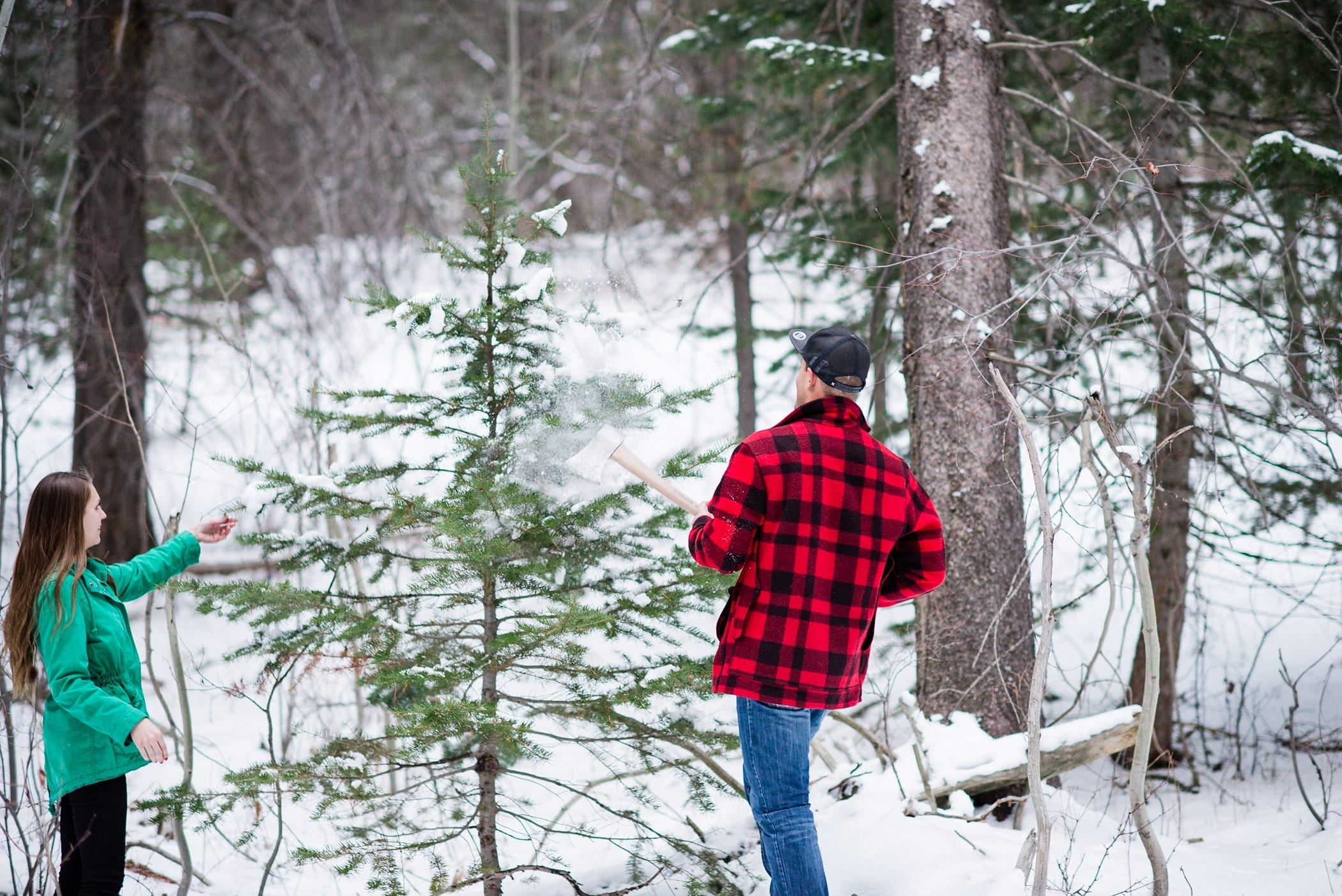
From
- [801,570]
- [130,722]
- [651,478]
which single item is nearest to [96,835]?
[130,722]

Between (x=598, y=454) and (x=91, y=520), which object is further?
(x=91, y=520)

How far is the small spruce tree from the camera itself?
128 inches

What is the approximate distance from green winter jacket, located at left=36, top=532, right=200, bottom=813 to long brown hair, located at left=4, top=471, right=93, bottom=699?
0.12 ft

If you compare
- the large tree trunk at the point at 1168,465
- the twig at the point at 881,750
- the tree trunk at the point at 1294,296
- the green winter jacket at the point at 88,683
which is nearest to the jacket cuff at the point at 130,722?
the green winter jacket at the point at 88,683

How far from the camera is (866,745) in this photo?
7.45m

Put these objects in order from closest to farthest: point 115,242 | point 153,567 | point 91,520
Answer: point 91,520
point 153,567
point 115,242

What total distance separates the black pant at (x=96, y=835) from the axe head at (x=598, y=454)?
71.1 inches

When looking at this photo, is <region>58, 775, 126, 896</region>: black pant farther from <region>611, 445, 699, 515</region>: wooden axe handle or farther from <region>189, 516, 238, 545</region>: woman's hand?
<region>611, 445, 699, 515</region>: wooden axe handle

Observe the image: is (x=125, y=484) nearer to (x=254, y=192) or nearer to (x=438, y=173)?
(x=254, y=192)

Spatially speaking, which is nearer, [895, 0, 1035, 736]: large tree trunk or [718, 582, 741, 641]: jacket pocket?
[718, 582, 741, 641]: jacket pocket

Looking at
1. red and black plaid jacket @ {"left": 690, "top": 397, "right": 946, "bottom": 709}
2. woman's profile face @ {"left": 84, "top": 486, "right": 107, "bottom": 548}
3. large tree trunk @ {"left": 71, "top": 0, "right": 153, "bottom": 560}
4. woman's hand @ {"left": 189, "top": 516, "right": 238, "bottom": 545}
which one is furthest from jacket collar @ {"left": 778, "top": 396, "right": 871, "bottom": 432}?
large tree trunk @ {"left": 71, "top": 0, "right": 153, "bottom": 560}

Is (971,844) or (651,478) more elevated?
(651,478)

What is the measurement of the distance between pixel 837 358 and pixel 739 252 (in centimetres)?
761

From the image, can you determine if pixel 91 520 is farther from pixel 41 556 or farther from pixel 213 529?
pixel 213 529
